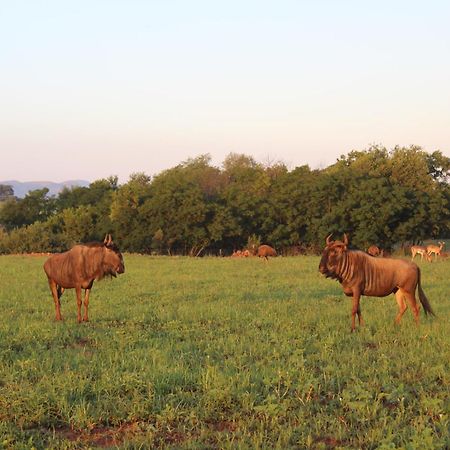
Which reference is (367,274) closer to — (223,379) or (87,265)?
(223,379)

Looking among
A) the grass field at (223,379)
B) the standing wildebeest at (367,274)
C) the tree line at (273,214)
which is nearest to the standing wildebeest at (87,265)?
the grass field at (223,379)

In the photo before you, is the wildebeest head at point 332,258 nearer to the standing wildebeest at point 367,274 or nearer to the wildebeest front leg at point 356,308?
the standing wildebeest at point 367,274

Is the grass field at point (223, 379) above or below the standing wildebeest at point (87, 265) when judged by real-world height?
below

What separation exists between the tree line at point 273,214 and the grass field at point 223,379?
33729mm

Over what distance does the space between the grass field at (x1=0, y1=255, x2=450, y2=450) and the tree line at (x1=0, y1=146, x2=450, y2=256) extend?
111 ft

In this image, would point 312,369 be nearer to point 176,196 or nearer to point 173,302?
point 173,302

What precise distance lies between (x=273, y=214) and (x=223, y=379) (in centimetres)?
4442

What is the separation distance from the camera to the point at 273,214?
Answer: 5084 cm

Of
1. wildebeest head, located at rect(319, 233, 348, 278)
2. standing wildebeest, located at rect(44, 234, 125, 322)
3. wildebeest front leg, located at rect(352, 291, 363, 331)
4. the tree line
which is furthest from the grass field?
the tree line

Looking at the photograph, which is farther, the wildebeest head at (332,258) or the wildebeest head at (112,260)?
the wildebeest head at (112,260)

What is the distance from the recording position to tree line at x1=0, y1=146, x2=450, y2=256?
1827 inches

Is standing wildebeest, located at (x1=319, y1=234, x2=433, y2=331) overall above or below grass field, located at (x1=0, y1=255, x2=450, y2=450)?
above

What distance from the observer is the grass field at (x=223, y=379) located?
5.29m

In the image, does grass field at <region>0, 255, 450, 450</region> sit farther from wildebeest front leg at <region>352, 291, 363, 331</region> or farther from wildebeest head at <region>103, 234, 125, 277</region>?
wildebeest head at <region>103, 234, 125, 277</region>
